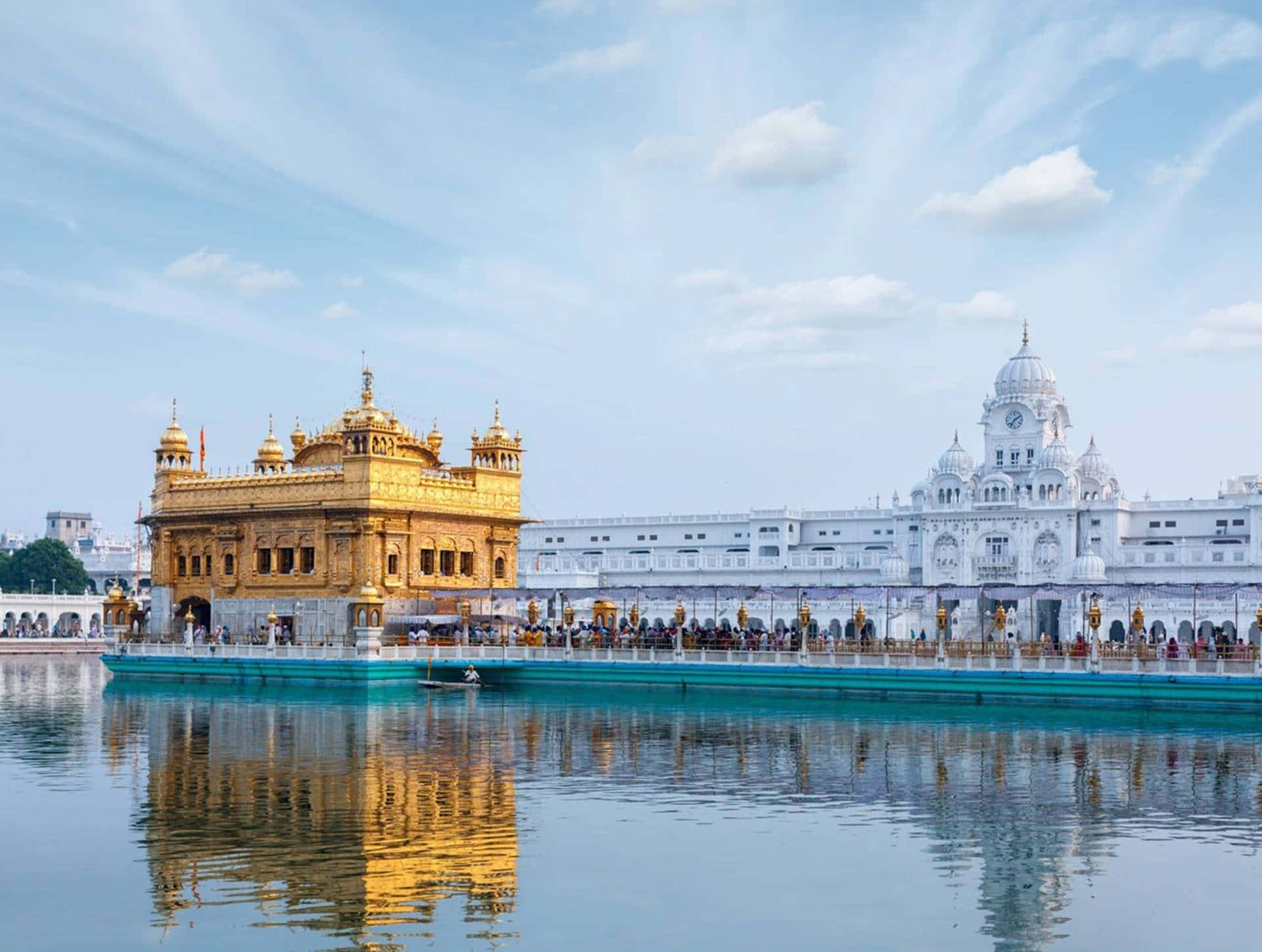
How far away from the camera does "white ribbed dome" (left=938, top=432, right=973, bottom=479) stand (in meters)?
105

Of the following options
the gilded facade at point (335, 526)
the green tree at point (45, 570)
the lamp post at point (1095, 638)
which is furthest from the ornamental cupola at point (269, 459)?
the green tree at point (45, 570)

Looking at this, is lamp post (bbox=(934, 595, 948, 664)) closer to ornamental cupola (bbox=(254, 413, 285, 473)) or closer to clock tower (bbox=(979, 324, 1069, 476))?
ornamental cupola (bbox=(254, 413, 285, 473))

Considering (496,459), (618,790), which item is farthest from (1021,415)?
(618,790)

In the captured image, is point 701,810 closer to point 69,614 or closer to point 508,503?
point 508,503

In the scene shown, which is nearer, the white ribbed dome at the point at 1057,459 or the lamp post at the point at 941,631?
the lamp post at the point at 941,631

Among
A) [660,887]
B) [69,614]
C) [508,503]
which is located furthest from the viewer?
[69,614]

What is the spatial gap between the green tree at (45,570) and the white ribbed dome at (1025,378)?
69.7m

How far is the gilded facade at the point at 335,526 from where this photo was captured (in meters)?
52.8

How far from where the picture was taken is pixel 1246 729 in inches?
1332

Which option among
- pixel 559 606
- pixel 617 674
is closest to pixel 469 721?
pixel 617 674

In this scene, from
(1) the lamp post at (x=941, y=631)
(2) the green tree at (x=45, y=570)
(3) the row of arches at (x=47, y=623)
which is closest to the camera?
(1) the lamp post at (x=941, y=631)

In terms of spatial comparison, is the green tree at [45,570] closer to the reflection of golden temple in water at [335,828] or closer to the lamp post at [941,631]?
the lamp post at [941,631]

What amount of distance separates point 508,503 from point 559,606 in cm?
2695

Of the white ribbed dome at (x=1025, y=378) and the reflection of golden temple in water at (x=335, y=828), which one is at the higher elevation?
the white ribbed dome at (x=1025, y=378)
